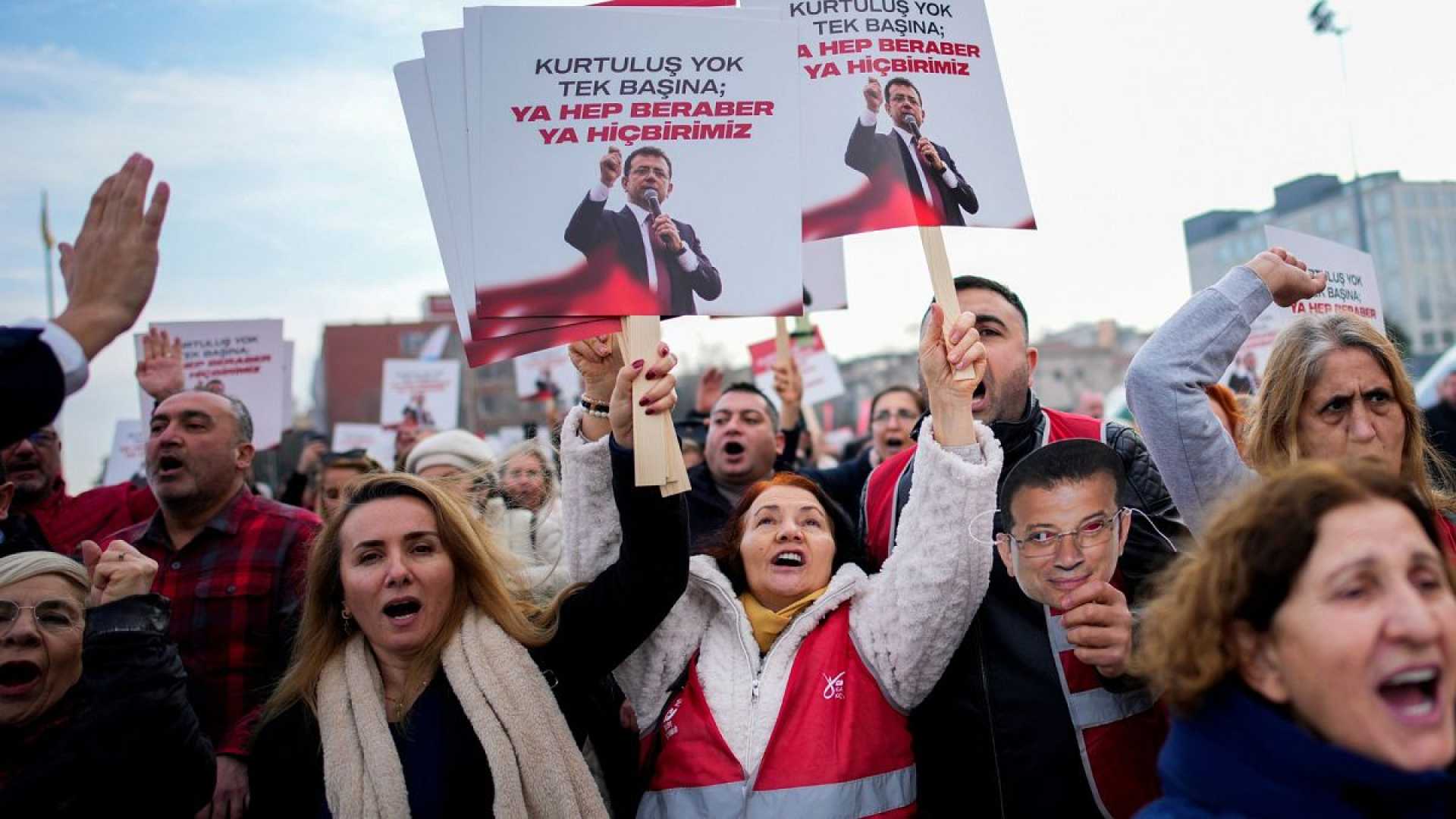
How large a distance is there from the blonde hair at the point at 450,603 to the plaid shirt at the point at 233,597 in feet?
2.08

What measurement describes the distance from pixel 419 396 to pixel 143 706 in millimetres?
7589

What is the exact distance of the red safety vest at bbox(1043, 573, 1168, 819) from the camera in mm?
2557

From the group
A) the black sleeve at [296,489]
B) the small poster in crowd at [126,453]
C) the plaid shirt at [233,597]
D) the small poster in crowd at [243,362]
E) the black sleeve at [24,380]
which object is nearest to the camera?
the black sleeve at [24,380]

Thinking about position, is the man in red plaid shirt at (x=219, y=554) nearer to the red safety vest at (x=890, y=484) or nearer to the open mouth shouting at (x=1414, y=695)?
the red safety vest at (x=890, y=484)

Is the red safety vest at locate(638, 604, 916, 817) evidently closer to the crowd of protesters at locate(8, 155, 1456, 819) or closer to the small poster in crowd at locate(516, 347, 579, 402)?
the crowd of protesters at locate(8, 155, 1456, 819)

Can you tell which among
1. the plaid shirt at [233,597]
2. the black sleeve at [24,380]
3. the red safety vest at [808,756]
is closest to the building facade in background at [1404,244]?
the plaid shirt at [233,597]

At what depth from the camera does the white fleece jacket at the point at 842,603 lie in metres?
2.62

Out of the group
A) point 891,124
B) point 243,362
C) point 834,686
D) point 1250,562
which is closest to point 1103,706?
point 834,686

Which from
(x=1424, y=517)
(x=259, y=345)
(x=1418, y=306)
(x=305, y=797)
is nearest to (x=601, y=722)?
(x=305, y=797)

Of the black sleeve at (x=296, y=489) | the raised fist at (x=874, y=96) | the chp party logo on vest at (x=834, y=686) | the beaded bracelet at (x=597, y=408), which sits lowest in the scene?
the chp party logo on vest at (x=834, y=686)

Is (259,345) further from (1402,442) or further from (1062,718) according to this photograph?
(1402,442)

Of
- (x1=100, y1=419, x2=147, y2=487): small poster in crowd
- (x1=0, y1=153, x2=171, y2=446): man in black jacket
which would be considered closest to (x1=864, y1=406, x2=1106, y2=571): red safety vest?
(x1=0, y1=153, x2=171, y2=446): man in black jacket

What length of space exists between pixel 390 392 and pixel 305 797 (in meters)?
7.56

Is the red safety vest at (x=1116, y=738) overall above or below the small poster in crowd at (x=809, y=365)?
below
